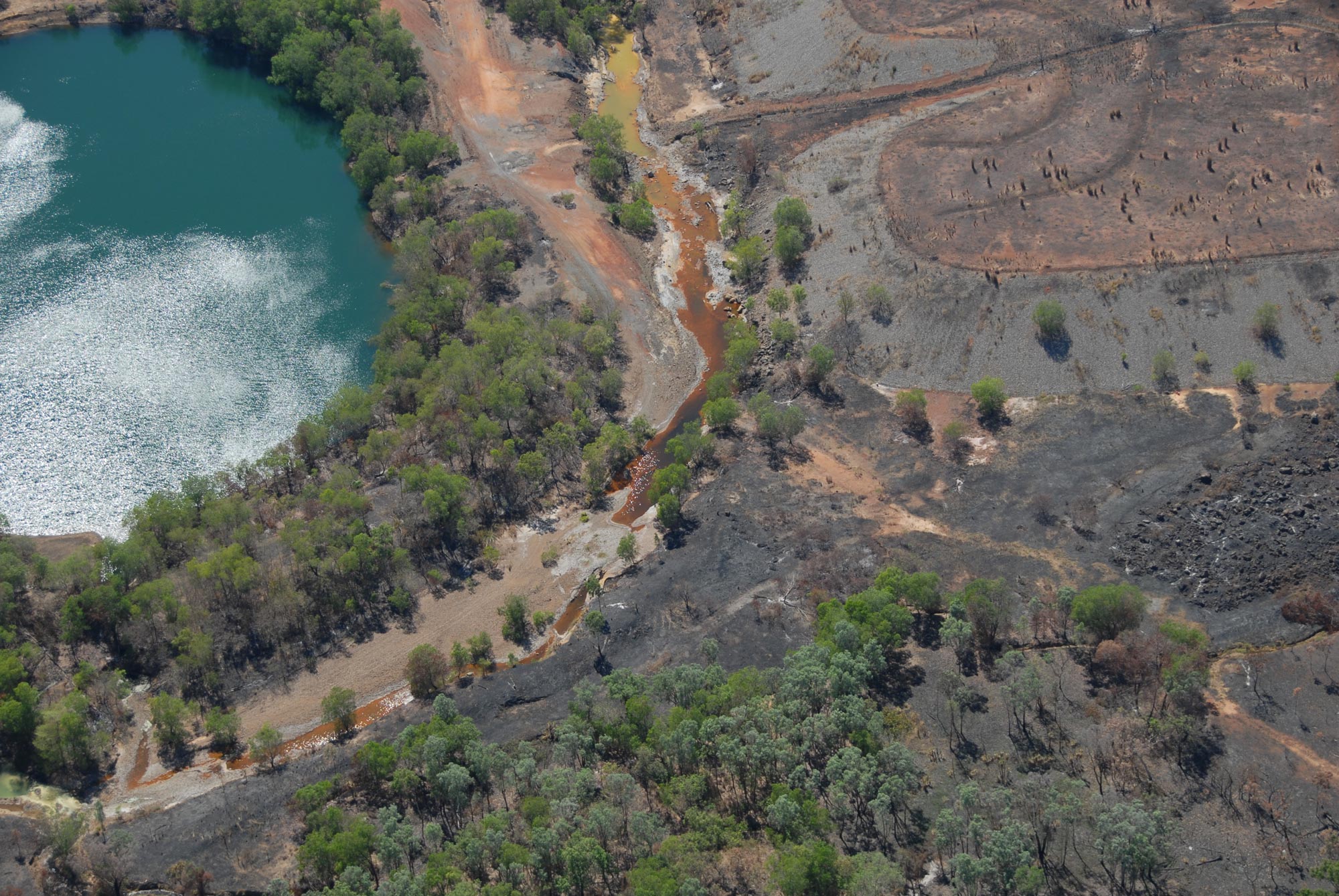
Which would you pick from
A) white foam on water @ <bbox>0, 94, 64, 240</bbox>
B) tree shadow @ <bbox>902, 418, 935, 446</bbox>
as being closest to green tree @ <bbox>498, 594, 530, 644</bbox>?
tree shadow @ <bbox>902, 418, 935, 446</bbox>

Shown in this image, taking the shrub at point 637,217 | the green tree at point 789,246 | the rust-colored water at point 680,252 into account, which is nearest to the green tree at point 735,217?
the rust-colored water at point 680,252

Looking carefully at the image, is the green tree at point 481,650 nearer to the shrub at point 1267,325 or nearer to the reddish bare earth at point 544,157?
the reddish bare earth at point 544,157

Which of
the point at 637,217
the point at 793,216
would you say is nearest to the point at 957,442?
the point at 793,216

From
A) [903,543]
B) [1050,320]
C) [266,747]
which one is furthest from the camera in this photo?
[1050,320]

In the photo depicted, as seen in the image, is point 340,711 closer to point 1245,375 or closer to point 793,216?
point 793,216

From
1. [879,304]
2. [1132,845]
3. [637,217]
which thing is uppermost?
[637,217]

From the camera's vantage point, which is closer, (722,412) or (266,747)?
(266,747)
